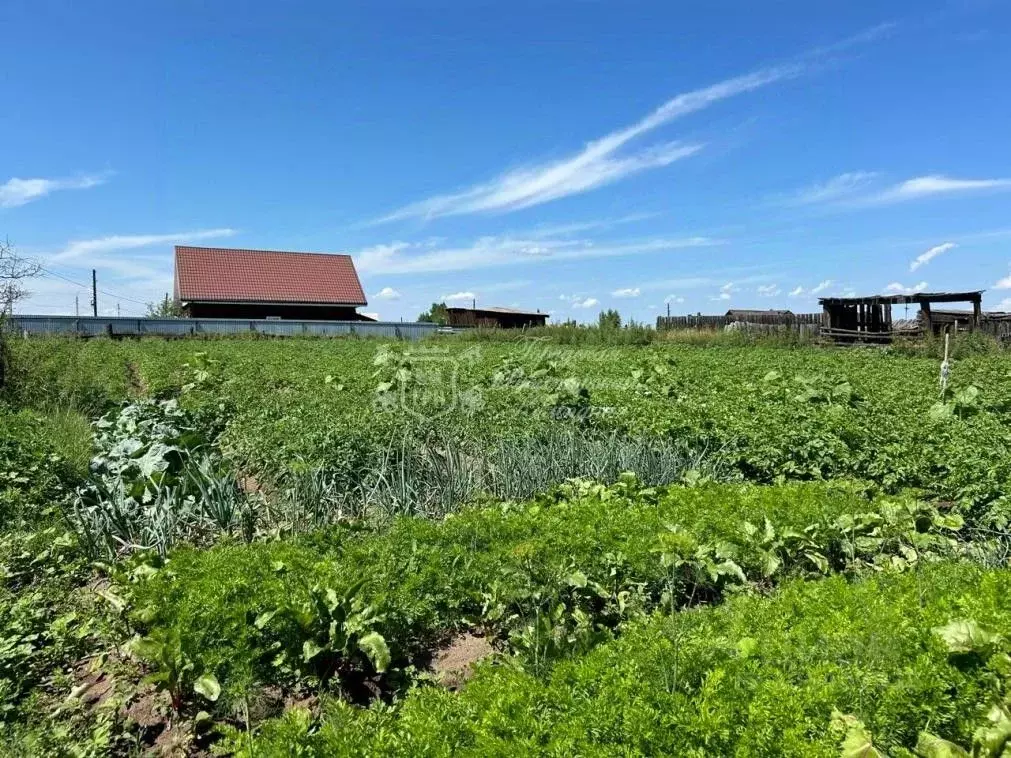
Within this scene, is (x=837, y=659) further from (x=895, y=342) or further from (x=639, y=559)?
(x=895, y=342)

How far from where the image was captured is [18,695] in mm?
3057

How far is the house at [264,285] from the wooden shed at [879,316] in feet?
90.4

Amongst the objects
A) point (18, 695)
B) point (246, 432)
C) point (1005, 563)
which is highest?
point (246, 432)

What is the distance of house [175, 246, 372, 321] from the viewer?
38.9m

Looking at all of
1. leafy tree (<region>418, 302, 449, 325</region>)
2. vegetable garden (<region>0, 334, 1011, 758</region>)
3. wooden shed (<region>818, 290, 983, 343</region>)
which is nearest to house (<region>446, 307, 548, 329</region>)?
leafy tree (<region>418, 302, 449, 325</region>)

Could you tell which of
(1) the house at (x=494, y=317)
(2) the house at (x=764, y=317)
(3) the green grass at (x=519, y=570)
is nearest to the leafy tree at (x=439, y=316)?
(1) the house at (x=494, y=317)

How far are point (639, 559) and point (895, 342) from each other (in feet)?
70.1

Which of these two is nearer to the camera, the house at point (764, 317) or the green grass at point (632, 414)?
the green grass at point (632, 414)

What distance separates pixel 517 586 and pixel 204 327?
1390 inches

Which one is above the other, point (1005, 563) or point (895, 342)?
point (895, 342)

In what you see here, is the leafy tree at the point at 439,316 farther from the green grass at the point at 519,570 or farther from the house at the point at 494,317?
the green grass at the point at 519,570

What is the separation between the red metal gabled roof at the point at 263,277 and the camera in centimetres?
3903

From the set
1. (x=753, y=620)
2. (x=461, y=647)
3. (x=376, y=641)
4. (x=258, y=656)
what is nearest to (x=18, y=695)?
(x=258, y=656)

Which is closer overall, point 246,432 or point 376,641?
point 376,641
